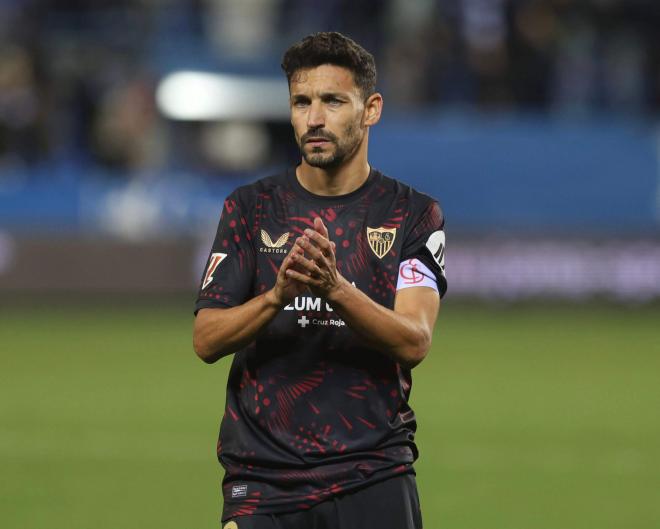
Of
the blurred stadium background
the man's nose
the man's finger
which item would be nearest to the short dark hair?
the man's nose

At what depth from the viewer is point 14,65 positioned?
18.9 m

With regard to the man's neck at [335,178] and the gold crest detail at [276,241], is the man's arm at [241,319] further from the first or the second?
the man's neck at [335,178]

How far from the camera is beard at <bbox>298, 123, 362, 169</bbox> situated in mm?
4207

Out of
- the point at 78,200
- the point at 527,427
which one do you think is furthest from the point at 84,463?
the point at 78,200

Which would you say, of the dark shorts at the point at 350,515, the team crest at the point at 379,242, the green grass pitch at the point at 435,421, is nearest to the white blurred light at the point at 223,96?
the green grass pitch at the point at 435,421

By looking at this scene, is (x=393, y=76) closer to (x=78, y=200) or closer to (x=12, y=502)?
(x=78, y=200)

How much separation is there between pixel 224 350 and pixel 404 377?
0.58 m

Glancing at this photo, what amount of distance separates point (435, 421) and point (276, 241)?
689 cm

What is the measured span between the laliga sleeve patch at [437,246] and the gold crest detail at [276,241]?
43 cm

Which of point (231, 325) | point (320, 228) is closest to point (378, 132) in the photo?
point (231, 325)

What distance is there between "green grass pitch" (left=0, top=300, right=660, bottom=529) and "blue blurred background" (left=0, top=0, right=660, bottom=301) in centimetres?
79

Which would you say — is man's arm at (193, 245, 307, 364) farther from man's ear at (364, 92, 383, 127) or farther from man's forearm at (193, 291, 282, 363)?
man's ear at (364, 92, 383, 127)

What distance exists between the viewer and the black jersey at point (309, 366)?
4.23m

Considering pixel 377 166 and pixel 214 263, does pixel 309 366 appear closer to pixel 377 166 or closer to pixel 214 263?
pixel 214 263
